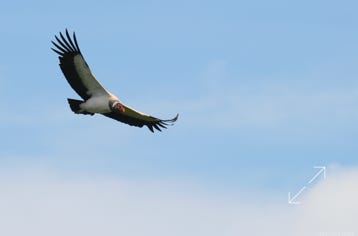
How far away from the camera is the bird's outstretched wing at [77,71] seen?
122 m

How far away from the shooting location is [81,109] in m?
123

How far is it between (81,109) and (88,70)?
60.2 inches

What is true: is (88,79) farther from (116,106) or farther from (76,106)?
(116,106)

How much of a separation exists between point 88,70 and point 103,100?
148cm

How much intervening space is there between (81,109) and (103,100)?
1062 mm

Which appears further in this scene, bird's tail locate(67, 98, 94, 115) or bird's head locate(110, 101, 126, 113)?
bird's head locate(110, 101, 126, 113)

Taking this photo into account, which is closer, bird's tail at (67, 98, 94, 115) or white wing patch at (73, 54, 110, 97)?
white wing patch at (73, 54, 110, 97)

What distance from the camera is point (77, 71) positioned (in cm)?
12256

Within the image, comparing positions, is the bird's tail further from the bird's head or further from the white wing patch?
the bird's head

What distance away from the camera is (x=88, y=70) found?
122 meters

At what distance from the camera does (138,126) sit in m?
125

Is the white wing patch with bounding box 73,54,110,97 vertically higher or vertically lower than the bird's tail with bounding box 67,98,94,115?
higher

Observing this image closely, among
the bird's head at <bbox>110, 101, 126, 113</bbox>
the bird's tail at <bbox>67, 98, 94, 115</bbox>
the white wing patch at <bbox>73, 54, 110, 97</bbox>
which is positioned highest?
the white wing patch at <bbox>73, 54, 110, 97</bbox>

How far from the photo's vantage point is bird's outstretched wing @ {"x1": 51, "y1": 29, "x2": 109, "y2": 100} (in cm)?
12212
